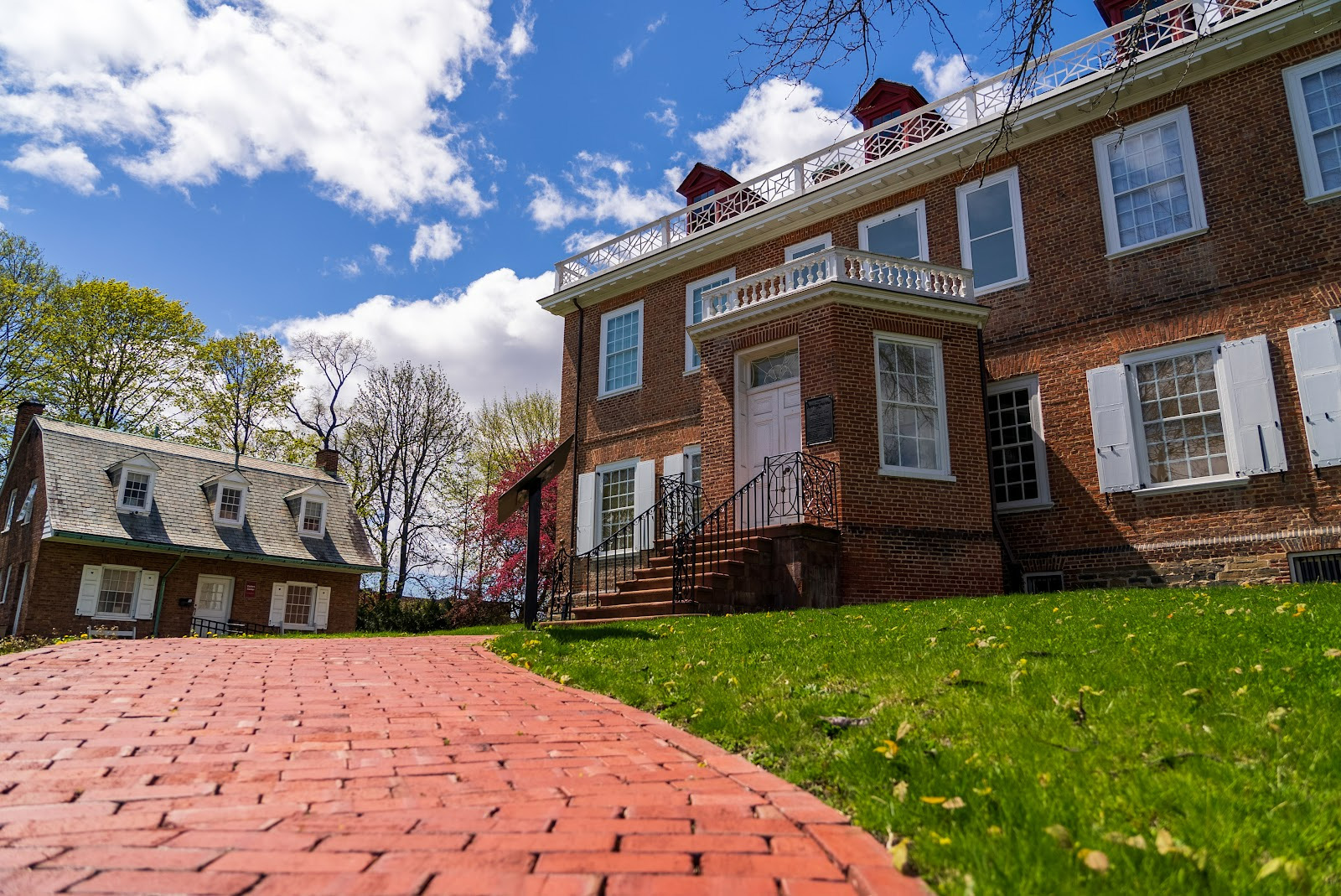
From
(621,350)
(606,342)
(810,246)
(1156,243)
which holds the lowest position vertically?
(1156,243)

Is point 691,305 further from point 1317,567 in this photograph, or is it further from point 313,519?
point 313,519

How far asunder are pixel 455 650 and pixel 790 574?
4807 mm

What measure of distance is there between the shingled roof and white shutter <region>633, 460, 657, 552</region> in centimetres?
1439

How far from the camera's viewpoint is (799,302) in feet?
43.6

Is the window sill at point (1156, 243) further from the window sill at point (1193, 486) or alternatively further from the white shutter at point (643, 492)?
the white shutter at point (643, 492)

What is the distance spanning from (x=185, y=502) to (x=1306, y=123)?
28229mm

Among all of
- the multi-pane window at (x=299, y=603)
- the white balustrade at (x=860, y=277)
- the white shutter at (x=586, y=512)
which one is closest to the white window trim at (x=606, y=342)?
the white shutter at (x=586, y=512)

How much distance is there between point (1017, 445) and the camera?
1373cm

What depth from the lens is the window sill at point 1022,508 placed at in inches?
518

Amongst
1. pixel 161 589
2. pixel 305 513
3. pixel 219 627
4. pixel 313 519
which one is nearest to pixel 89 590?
pixel 161 589

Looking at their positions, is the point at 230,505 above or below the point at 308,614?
above

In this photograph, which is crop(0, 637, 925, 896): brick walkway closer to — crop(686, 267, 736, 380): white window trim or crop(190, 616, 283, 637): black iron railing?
crop(686, 267, 736, 380): white window trim

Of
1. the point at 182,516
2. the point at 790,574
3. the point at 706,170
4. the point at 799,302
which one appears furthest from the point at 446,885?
the point at 182,516

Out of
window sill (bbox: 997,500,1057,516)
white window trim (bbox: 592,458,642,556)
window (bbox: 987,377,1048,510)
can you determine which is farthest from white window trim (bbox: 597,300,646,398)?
window sill (bbox: 997,500,1057,516)
